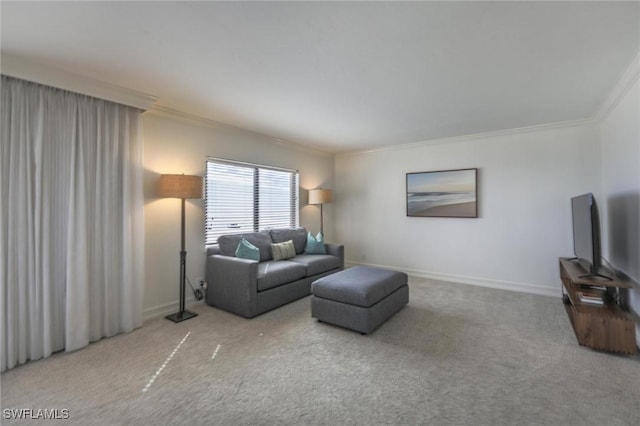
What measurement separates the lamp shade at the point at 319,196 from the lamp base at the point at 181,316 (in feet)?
9.26

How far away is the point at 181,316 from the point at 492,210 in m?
4.55

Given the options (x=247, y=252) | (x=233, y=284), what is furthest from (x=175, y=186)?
(x=233, y=284)

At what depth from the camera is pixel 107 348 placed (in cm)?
258

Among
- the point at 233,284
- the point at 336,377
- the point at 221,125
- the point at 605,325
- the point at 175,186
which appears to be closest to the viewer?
the point at 336,377

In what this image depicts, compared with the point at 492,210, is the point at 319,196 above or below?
above

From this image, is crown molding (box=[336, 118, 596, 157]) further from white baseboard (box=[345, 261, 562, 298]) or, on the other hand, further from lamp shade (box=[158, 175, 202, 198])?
lamp shade (box=[158, 175, 202, 198])

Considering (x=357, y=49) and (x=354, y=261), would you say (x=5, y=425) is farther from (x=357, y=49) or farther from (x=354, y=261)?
(x=354, y=261)

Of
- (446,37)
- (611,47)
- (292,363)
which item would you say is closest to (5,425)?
(292,363)

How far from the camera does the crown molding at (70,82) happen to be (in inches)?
87.7

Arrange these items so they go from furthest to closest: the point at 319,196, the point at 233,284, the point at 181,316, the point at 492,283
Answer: the point at 319,196, the point at 492,283, the point at 233,284, the point at 181,316

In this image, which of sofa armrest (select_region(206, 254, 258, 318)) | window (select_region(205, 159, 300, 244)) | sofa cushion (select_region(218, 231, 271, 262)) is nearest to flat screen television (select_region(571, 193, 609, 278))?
sofa armrest (select_region(206, 254, 258, 318))

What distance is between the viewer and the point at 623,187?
2889 millimetres

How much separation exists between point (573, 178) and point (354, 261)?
3.71 m

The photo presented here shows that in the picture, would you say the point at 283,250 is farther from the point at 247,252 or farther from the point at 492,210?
the point at 492,210
